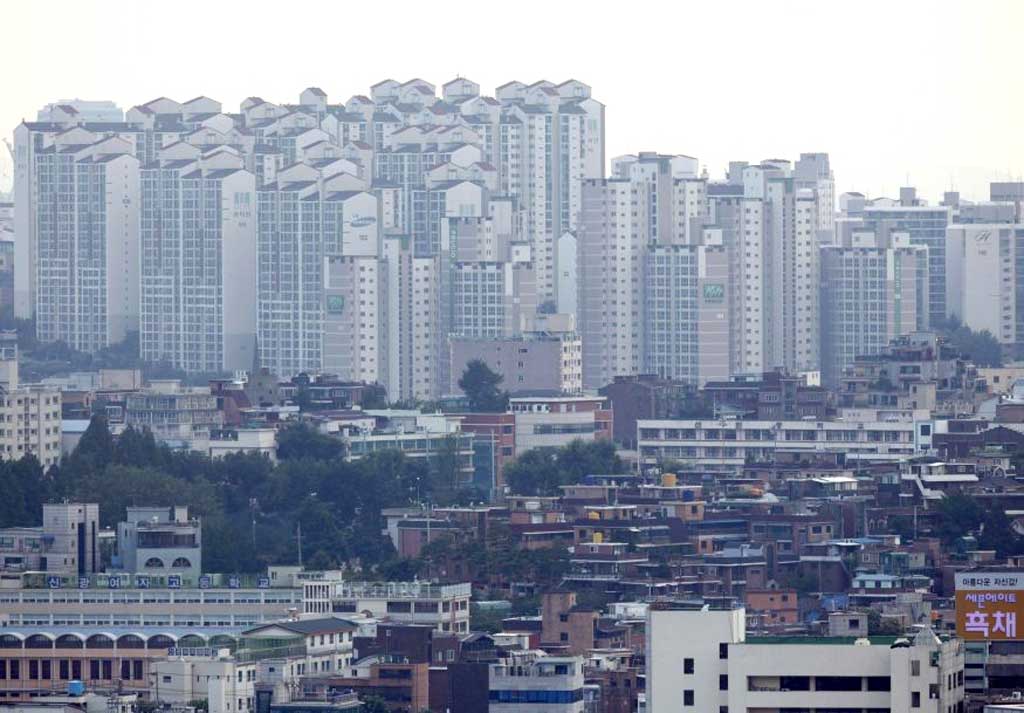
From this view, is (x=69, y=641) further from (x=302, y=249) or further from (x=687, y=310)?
(x=302, y=249)

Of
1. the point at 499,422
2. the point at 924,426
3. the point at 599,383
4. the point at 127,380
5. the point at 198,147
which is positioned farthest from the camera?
the point at 198,147

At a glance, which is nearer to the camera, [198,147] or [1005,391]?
[1005,391]

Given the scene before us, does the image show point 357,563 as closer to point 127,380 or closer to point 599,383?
point 127,380

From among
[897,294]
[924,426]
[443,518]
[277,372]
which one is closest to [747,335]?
[897,294]

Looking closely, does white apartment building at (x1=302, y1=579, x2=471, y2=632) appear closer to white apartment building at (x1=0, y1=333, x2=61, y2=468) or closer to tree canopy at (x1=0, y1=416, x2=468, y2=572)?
tree canopy at (x1=0, y1=416, x2=468, y2=572)

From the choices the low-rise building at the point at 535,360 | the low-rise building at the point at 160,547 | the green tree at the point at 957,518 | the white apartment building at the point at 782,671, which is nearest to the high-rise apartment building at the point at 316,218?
the low-rise building at the point at 535,360

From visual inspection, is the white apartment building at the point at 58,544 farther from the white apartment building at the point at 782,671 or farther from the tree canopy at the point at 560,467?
the white apartment building at the point at 782,671

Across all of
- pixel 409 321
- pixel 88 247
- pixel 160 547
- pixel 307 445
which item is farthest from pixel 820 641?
pixel 88 247
